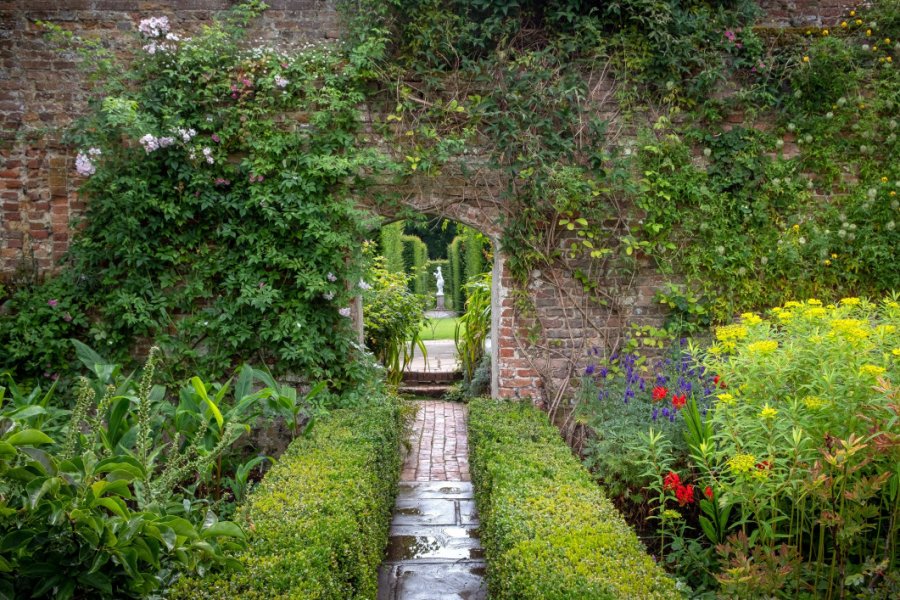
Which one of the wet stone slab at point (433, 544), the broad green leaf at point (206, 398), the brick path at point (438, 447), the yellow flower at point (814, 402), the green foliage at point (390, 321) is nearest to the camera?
the yellow flower at point (814, 402)

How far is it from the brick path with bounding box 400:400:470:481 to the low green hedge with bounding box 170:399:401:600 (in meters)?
1.12

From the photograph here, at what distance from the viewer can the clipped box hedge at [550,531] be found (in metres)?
2.46

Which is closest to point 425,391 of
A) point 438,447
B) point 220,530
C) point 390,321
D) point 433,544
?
point 390,321

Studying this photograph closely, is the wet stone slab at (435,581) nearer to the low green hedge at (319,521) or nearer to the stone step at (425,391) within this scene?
the low green hedge at (319,521)

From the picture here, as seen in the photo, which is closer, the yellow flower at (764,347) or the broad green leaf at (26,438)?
the broad green leaf at (26,438)

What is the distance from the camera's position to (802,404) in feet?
9.70

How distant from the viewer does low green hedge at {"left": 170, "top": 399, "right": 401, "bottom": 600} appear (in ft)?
8.20

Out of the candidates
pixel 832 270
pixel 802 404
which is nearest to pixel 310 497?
pixel 802 404

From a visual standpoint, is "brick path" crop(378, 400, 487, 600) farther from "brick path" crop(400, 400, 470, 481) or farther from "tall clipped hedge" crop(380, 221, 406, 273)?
"tall clipped hedge" crop(380, 221, 406, 273)

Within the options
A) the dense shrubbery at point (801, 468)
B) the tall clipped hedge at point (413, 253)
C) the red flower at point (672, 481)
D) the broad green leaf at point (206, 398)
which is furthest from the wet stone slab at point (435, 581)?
the tall clipped hedge at point (413, 253)

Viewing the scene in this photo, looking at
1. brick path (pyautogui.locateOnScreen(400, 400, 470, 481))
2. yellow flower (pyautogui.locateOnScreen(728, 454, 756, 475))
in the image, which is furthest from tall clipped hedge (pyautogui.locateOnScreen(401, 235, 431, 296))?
yellow flower (pyautogui.locateOnScreen(728, 454, 756, 475))

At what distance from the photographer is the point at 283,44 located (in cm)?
562

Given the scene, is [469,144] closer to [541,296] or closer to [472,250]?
[541,296]

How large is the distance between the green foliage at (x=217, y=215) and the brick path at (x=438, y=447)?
1132 mm
